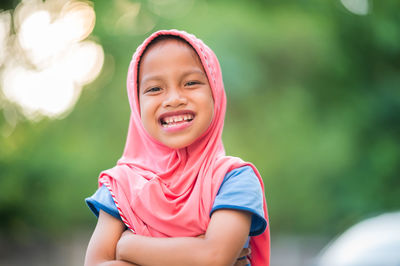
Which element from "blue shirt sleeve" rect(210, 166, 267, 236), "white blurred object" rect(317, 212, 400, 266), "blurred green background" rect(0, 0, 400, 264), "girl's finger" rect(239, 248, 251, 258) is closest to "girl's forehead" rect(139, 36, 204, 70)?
"blue shirt sleeve" rect(210, 166, 267, 236)

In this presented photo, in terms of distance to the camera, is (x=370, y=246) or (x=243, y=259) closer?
(x=243, y=259)

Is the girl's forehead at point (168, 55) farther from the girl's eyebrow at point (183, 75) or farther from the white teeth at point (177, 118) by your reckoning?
the white teeth at point (177, 118)

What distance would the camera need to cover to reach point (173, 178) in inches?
64.1

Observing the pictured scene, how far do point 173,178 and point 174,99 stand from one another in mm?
276

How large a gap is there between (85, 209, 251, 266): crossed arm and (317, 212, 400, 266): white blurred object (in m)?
1.60

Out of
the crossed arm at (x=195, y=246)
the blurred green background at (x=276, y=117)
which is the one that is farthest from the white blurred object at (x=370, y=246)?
the blurred green background at (x=276, y=117)

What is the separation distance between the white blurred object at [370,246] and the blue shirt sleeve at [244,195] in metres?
1.48

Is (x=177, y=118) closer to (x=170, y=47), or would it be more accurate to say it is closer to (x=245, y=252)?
(x=170, y=47)

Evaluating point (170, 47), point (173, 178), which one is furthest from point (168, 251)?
point (170, 47)

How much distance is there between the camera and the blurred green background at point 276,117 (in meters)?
6.32

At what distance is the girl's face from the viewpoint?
5.23 ft

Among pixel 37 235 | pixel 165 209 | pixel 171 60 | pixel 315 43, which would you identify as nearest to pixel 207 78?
pixel 171 60

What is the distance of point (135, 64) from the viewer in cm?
170

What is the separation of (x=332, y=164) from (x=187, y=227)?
5482 millimetres
